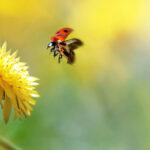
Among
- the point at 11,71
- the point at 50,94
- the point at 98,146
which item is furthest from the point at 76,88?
the point at 11,71

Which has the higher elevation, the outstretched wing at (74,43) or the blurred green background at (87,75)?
the blurred green background at (87,75)

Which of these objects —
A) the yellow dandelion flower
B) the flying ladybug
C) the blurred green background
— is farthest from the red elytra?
the blurred green background

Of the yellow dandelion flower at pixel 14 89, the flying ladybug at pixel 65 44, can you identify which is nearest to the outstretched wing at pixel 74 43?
the flying ladybug at pixel 65 44

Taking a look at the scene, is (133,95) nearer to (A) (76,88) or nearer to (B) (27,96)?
(A) (76,88)

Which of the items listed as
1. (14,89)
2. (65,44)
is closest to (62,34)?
(65,44)

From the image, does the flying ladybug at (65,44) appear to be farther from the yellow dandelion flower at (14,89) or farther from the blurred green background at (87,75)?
the blurred green background at (87,75)

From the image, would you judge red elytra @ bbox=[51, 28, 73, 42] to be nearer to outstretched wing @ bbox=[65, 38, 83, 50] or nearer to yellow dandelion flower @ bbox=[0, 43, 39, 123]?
outstretched wing @ bbox=[65, 38, 83, 50]
